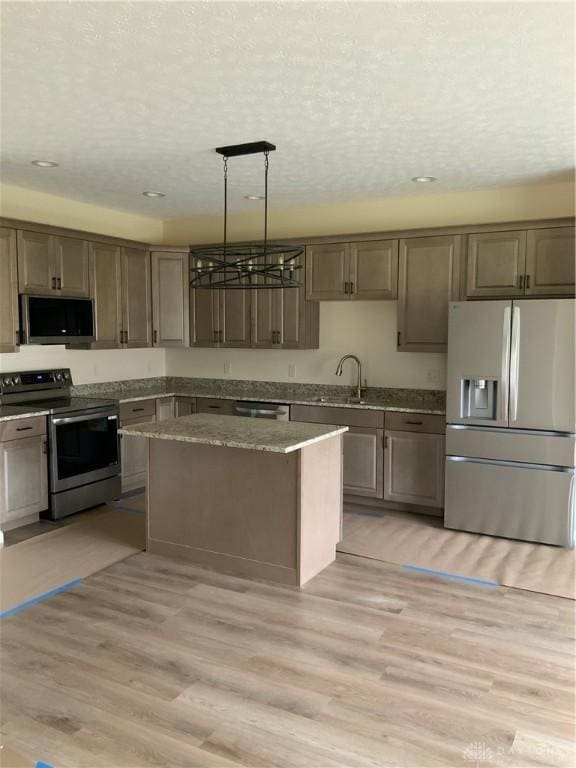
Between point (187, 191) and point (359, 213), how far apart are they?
5.11ft

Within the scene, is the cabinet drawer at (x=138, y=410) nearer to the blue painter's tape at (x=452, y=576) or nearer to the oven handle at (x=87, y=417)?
the oven handle at (x=87, y=417)

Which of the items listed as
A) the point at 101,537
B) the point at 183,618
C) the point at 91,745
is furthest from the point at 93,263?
the point at 91,745

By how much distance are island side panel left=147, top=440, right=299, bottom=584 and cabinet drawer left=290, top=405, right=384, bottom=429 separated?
161 cm

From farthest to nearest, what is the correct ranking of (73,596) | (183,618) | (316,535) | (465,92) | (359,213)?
(359,213) < (316,535) < (73,596) < (183,618) < (465,92)

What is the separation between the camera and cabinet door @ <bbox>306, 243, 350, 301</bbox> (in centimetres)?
542

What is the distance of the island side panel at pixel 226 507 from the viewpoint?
376 cm

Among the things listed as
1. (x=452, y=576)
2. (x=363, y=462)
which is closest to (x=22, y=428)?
(x=363, y=462)

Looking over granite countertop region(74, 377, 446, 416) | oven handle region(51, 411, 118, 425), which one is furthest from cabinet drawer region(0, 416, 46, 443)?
granite countertop region(74, 377, 446, 416)

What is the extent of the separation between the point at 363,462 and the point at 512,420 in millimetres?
1306

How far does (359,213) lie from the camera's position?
5.67m

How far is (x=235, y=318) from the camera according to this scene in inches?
238

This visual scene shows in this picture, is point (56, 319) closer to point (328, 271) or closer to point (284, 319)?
point (284, 319)

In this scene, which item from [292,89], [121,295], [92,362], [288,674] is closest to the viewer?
[288,674]

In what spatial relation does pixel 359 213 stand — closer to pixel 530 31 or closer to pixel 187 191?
pixel 187 191
